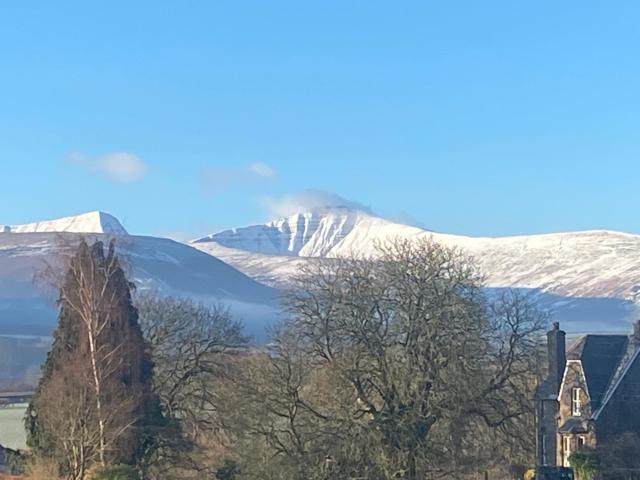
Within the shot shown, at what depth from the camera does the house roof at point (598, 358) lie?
166 ft

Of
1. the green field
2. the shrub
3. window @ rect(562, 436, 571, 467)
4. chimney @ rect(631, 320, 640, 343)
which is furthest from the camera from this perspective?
the green field

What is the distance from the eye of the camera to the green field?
2685 inches

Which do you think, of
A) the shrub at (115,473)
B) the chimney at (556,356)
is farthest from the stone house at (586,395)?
the shrub at (115,473)

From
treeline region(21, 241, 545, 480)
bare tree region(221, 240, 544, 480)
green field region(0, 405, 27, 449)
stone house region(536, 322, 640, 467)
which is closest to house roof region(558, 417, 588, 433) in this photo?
stone house region(536, 322, 640, 467)

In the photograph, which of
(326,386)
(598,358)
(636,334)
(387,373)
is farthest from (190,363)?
(636,334)

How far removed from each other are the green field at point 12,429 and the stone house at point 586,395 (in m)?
28.7

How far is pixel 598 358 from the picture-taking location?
5194 centimetres

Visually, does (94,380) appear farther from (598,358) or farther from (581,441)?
(598,358)

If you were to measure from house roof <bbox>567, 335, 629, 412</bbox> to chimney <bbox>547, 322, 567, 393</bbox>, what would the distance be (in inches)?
16.9

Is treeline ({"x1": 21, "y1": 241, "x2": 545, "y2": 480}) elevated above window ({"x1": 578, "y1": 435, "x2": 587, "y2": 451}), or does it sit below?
above

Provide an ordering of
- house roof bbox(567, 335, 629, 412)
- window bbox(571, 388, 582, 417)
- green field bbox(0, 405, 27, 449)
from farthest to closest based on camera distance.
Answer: green field bbox(0, 405, 27, 449) → window bbox(571, 388, 582, 417) → house roof bbox(567, 335, 629, 412)

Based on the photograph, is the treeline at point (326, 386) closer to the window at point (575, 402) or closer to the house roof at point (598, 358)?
the window at point (575, 402)

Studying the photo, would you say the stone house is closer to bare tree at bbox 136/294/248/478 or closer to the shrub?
bare tree at bbox 136/294/248/478

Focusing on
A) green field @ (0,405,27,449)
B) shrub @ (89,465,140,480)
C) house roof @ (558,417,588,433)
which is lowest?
green field @ (0,405,27,449)
